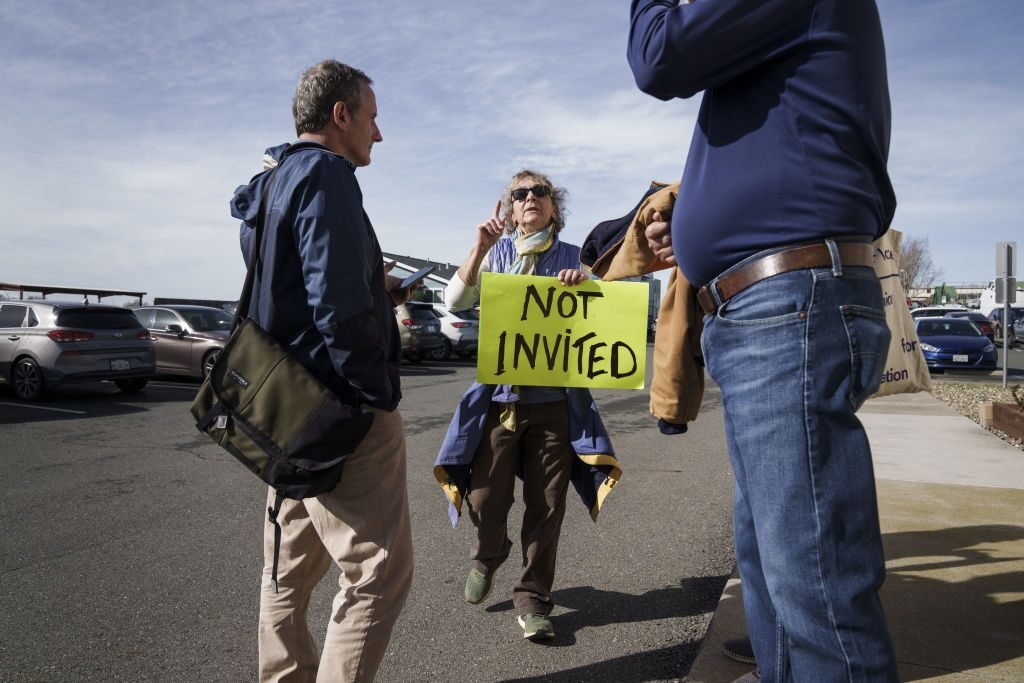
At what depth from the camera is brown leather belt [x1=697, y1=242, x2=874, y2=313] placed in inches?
62.2

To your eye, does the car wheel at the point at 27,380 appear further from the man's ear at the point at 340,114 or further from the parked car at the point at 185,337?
the man's ear at the point at 340,114

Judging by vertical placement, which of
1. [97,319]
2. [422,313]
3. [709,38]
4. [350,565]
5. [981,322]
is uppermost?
[981,322]

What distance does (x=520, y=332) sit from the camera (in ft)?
10.6

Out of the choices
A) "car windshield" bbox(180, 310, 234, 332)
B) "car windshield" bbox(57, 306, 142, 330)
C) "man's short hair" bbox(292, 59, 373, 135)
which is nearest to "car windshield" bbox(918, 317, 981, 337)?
"car windshield" bbox(180, 310, 234, 332)

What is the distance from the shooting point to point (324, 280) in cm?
208

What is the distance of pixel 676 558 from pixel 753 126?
10.4 ft

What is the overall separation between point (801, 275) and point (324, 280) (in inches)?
Result: 47.4

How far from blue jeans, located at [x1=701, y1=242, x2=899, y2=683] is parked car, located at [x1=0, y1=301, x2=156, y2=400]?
12.3 m

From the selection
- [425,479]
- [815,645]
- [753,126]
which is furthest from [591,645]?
[425,479]

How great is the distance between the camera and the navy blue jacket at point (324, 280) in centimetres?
210

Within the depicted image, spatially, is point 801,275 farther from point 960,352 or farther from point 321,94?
point 960,352

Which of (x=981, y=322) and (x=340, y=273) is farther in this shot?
(x=981, y=322)

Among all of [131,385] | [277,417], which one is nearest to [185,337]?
[131,385]

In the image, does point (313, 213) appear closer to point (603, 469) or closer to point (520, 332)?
point (520, 332)
